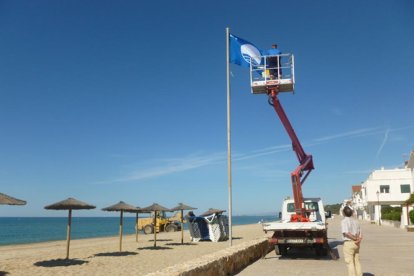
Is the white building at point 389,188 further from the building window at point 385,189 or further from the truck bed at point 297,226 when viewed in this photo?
the truck bed at point 297,226

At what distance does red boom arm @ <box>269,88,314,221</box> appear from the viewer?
52.6 ft

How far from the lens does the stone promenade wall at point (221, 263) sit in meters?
7.77

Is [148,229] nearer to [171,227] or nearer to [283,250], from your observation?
[171,227]

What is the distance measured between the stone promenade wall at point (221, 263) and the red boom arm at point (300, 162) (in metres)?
2.21

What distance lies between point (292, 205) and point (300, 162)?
6.31 feet

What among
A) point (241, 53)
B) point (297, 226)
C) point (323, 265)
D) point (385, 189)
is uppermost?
point (241, 53)

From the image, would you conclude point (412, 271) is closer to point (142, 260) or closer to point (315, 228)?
point (315, 228)

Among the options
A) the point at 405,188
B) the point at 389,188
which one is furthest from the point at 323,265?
the point at 389,188

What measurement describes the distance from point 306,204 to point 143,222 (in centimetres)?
2993

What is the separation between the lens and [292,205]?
58.2 feet

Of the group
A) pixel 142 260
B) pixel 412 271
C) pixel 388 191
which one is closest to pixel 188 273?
pixel 412 271

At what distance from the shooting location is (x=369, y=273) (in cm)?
1070

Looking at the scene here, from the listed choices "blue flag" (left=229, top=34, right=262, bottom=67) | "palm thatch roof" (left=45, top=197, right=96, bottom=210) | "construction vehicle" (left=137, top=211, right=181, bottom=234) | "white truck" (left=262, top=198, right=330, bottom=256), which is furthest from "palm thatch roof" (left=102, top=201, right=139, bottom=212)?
"construction vehicle" (left=137, top=211, right=181, bottom=234)

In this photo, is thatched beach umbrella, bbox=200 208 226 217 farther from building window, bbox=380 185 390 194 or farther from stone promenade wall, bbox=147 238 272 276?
building window, bbox=380 185 390 194
